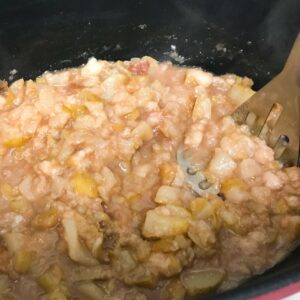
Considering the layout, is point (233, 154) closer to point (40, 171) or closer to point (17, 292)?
point (40, 171)

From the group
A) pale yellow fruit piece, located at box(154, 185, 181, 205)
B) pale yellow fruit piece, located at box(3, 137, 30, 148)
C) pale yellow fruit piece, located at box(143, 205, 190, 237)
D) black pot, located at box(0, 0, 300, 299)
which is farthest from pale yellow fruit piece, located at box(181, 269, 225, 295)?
black pot, located at box(0, 0, 300, 299)

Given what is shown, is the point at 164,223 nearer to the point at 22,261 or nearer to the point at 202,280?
the point at 202,280

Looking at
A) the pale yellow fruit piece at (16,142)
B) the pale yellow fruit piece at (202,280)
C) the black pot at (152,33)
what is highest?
the black pot at (152,33)

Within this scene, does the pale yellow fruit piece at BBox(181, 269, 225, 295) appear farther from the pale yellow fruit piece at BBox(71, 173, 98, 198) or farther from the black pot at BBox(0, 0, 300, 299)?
the black pot at BBox(0, 0, 300, 299)

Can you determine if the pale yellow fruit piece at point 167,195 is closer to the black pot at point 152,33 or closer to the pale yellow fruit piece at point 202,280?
the pale yellow fruit piece at point 202,280

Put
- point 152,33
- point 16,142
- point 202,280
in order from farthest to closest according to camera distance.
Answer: point 152,33 → point 16,142 → point 202,280

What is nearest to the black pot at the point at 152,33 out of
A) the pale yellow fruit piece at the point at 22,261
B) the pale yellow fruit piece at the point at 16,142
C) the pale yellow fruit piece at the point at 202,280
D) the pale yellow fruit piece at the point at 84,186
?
the pale yellow fruit piece at the point at 16,142

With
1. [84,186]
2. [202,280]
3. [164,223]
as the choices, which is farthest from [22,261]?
[202,280]

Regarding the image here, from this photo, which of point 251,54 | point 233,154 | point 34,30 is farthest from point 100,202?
point 251,54
